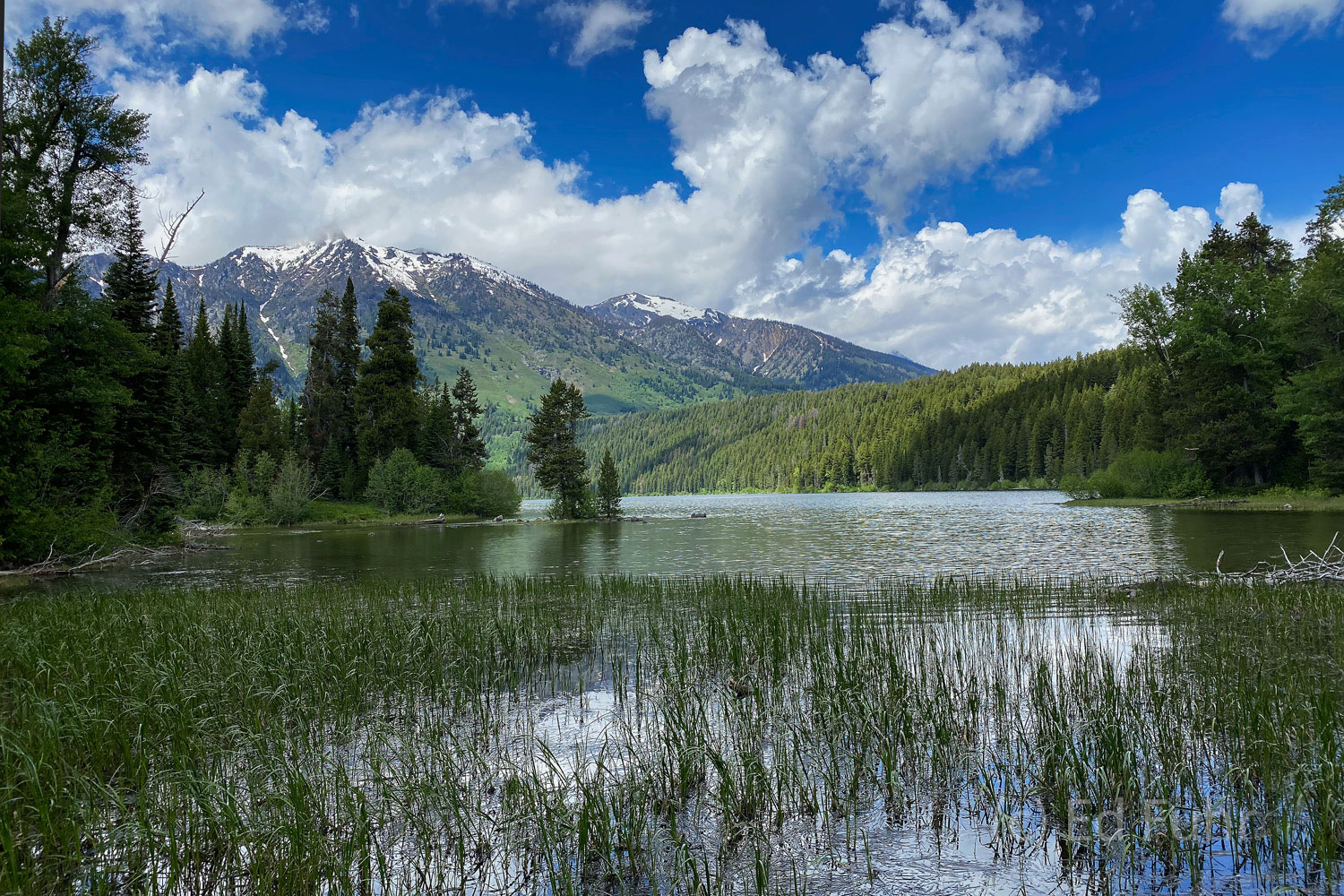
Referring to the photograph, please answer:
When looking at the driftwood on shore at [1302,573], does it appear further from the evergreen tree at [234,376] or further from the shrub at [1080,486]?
the evergreen tree at [234,376]

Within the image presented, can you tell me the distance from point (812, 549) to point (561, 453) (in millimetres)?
38292

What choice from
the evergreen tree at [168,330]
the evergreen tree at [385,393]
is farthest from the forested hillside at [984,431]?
the evergreen tree at [168,330]

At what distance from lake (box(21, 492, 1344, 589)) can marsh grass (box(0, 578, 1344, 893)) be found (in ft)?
34.6

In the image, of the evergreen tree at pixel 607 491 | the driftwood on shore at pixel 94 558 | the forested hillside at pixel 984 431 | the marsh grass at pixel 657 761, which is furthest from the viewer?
the forested hillside at pixel 984 431

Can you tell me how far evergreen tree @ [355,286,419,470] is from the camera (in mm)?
63750

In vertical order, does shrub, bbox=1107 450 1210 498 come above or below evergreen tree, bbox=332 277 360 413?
below

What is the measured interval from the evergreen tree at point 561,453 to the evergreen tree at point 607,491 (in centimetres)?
141

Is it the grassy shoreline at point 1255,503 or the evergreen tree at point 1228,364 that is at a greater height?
the evergreen tree at point 1228,364

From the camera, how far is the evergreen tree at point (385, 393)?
63.8m

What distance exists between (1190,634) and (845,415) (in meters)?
192

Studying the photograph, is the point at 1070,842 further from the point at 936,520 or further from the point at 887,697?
the point at 936,520

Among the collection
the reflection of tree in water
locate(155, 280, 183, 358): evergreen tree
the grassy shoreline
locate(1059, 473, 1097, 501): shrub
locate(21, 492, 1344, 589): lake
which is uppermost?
locate(155, 280, 183, 358): evergreen tree

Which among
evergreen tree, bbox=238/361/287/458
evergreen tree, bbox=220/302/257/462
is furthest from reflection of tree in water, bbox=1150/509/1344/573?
evergreen tree, bbox=220/302/257/462

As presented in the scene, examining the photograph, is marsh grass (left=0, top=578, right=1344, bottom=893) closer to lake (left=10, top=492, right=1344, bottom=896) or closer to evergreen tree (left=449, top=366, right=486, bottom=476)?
lake (left=10, top=492, right=1344, bottom=896)
